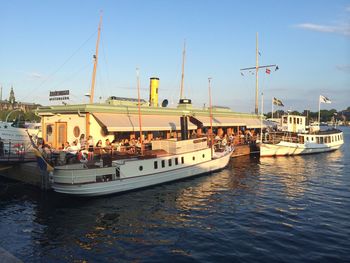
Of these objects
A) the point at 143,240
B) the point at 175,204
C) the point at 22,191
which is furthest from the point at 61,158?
the point at 143,240

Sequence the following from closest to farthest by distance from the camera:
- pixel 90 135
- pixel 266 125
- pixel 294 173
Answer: pixel 90 135, pixel 294 173, pixel 266 125

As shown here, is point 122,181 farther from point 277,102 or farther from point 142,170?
point 277,102

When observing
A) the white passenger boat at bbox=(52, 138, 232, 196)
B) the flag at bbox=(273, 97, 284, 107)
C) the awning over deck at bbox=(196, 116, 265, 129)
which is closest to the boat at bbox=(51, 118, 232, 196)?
the white passenger boat at bbox=(52, 138, 232, 196)

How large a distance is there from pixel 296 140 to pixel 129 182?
35.5 meters

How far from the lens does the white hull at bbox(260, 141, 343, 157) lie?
1773 inches

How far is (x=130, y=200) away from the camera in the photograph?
2136 centimetres

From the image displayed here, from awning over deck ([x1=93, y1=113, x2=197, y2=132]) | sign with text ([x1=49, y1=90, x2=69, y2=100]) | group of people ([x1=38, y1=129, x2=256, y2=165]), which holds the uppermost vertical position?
sign with text ([x1=49, y1=90, x2=69, y2=100])

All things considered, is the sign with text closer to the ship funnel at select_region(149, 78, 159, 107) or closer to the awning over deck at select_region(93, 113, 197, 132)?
the awning over deck at select_region(93, 113, 197, 132)

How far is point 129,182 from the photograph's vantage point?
22969 millimetres

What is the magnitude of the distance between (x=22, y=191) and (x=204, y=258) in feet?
53.9

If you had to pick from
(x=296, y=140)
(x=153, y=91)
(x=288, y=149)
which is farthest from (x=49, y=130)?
(x=296, y=140)

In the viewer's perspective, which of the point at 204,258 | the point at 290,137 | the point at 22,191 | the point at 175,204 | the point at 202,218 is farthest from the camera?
the point at 290,137

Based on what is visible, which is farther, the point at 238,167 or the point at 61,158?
the point at 238,167

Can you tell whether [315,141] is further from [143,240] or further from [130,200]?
[143,240]
